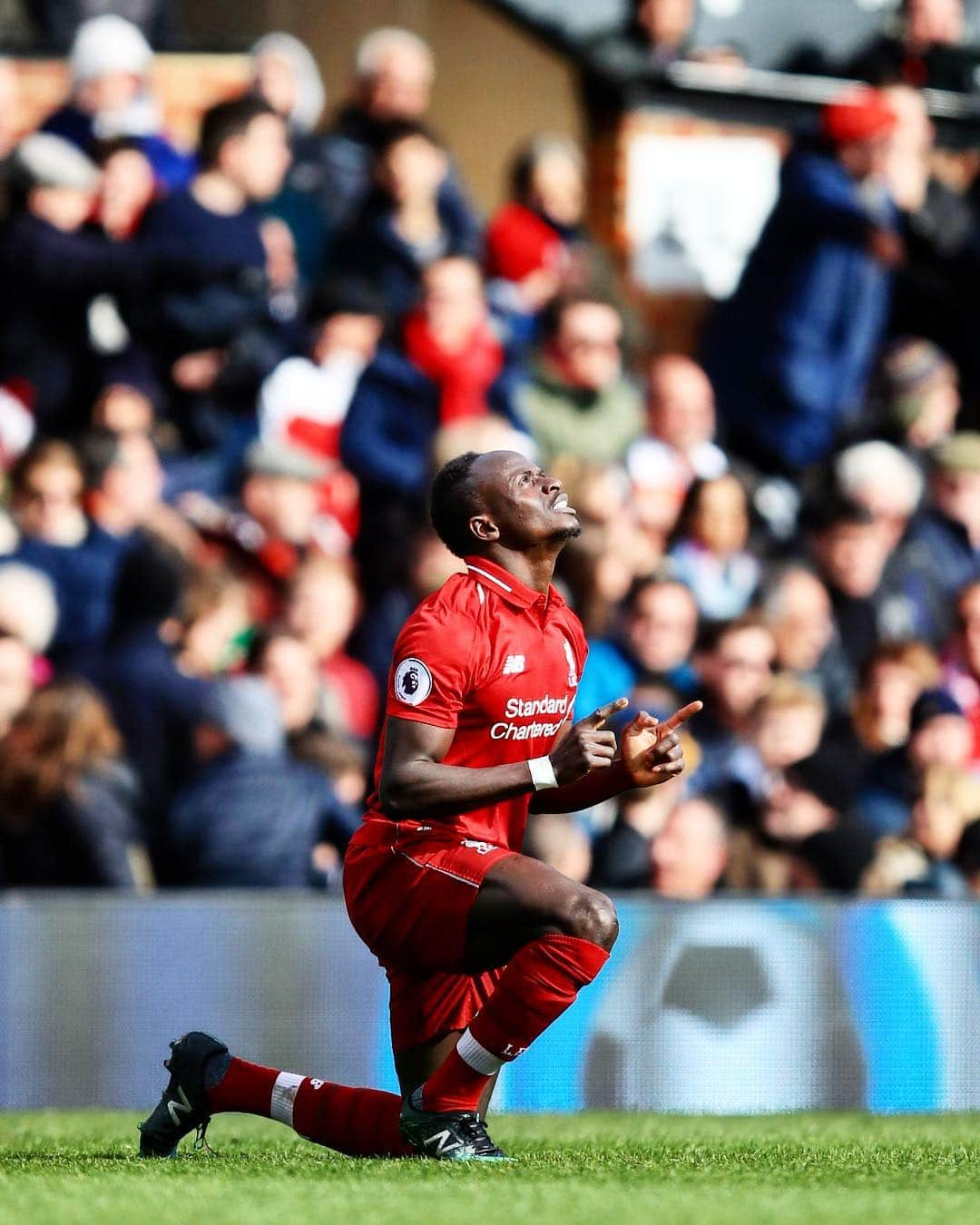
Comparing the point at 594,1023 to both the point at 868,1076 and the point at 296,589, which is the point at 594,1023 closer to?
the point at 868,1076

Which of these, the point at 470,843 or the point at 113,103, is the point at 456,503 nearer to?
the point at 470,843

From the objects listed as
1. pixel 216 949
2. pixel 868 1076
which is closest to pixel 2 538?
pixel 216 949

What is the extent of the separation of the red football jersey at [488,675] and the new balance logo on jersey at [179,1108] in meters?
0.84

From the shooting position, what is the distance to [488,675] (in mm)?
5312

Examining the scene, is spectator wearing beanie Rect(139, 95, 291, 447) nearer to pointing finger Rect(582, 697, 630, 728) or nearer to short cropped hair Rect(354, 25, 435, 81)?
short cropped hair Rect(354, 25, 435, 81)

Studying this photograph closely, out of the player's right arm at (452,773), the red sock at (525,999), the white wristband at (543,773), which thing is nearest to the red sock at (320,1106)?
the red sock at (525,999)

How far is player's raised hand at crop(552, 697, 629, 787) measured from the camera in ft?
16.4

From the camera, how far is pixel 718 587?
10141 millimetres

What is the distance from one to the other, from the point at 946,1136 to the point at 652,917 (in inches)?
59.3

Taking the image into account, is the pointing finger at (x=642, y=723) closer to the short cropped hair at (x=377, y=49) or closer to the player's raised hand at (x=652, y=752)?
the player's raised hand at (x=652, y=752)

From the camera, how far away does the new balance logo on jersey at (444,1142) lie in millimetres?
5246

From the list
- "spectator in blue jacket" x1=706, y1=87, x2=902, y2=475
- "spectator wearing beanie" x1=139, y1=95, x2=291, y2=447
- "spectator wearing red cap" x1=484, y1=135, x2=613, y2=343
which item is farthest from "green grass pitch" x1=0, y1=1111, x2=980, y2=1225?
"spectator wearing red cap" x1=484, y1=135, x2=613, y2=343

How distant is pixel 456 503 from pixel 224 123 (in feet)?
16.1

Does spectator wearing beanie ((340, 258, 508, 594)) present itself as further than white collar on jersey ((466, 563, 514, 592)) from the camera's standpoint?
Yes
